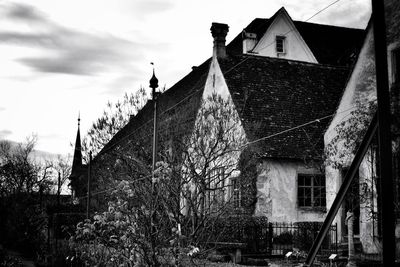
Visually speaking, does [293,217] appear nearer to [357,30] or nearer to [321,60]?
[321,60]

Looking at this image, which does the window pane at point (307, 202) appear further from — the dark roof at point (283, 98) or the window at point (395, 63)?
the window at point (395, 63)

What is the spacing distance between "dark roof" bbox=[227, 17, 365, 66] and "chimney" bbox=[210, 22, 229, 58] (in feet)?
28.7

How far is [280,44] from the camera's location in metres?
37.0

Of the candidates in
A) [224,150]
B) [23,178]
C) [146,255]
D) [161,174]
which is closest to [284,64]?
[224,150]

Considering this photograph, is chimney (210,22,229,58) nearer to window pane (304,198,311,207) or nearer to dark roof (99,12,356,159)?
dark roof (99,12,356,159)

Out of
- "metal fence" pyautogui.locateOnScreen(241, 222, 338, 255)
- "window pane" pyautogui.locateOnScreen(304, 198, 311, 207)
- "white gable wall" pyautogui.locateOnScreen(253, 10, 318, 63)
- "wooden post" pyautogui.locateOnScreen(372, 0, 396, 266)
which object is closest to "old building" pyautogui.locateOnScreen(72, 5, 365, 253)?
"window pane" pyautogui.locateOnScreen(304, 198, 311, 207)

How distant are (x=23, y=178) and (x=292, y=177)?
28.0 meters

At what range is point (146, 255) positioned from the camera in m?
10.9

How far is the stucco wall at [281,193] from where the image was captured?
77.2ft

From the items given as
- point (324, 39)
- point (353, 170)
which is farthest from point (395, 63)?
point (324, 39)

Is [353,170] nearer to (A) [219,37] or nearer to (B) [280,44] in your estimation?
(A) [219,37]

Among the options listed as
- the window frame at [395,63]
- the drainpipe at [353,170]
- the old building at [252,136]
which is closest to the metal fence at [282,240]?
the old building at [252,136]

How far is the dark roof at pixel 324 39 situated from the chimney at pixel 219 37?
8.74 m

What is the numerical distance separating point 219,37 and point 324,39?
17339mm
